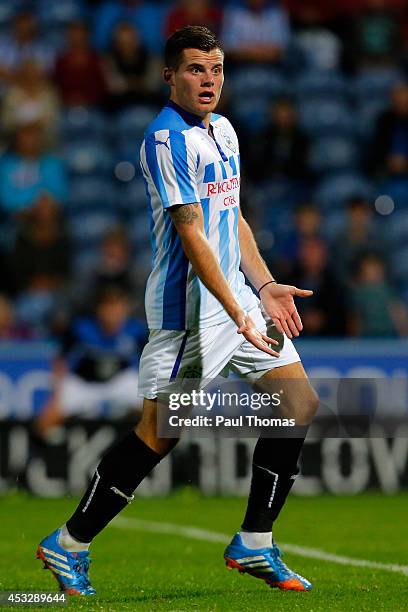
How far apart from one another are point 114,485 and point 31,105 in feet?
29.9

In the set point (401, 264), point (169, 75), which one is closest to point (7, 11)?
point (401, 264)

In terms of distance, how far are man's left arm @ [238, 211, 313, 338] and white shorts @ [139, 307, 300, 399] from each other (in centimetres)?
9

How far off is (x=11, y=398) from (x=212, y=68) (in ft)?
21.5

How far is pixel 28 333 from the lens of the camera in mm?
12500

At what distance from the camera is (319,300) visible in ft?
40.0

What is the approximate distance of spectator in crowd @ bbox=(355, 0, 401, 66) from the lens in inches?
601

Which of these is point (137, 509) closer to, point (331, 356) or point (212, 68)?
point (331, 356)

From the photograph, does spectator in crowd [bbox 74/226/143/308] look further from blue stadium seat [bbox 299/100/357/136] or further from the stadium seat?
blue stadium seat [bbox 299/100/357/136]

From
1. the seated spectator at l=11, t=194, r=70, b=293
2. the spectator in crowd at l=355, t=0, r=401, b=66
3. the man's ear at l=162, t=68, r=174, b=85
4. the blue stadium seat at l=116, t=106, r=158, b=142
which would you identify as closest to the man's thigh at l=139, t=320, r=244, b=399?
the man's ear at l=162, t=68, r=174, b=85

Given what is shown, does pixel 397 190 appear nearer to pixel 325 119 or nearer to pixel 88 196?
pixel 325 119

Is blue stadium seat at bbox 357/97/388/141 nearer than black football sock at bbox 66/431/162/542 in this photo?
No

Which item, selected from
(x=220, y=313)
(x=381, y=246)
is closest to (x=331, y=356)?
(x=381, y=246)

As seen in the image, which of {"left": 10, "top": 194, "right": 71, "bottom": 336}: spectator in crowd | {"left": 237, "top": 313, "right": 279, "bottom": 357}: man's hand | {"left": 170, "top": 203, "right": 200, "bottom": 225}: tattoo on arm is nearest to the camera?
{"left": 237, "top": 313, "right": 279, "bottom": 357}: man's hand

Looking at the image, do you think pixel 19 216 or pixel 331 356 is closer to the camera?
pixel 331 356
